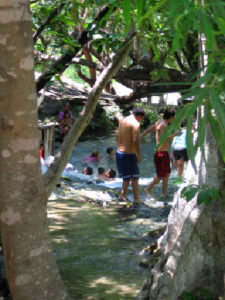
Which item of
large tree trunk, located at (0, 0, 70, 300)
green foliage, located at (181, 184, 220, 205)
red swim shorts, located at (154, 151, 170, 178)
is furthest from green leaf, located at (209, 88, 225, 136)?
red swim shorts, located at (154, 151, 170, 178)

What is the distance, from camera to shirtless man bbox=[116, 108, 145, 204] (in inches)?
344

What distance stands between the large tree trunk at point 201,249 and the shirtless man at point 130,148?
16.3ft

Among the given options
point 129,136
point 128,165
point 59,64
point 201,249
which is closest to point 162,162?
point 128,165

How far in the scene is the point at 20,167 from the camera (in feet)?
7.91

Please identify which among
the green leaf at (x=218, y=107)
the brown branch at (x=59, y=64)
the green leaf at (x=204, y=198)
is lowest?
the green leaf at (x=204, y=198)

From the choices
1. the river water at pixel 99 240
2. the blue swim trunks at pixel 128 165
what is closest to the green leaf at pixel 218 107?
the river water at pixel 99 240

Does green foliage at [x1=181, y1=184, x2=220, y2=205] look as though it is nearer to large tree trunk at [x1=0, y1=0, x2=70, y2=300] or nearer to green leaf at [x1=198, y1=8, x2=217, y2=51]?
large tree trunk at [x1=0, y1=0, x2=70, y2=300]

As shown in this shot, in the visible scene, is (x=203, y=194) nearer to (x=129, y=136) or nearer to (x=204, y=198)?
(x=204, y=198)

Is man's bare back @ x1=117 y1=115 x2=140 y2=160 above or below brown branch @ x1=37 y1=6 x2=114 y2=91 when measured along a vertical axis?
below

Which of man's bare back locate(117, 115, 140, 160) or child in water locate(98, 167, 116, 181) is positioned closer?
man's bare back locate(117, 115, 140, 160)

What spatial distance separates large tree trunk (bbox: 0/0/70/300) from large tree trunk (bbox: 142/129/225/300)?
1.47 meters

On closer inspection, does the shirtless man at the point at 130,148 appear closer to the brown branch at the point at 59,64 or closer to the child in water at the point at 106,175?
the child in water at the point at 106,175

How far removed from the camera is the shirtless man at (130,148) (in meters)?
8.75

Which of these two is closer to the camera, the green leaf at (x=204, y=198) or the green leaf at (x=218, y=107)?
the green leaf at (x=218, y=107)
